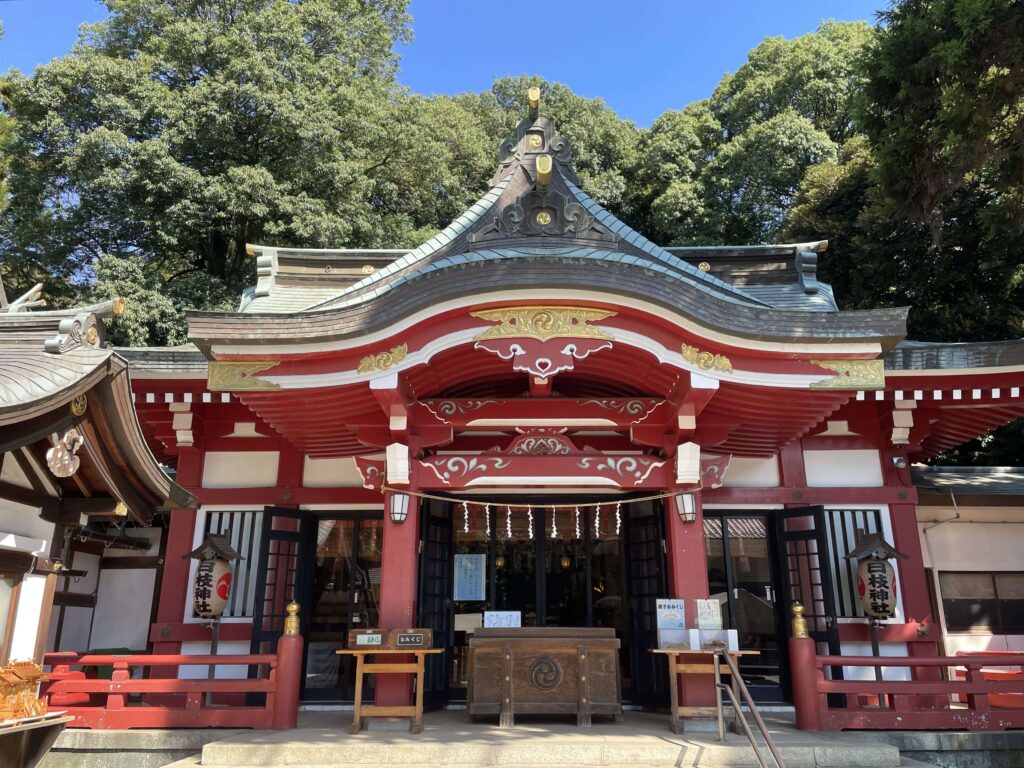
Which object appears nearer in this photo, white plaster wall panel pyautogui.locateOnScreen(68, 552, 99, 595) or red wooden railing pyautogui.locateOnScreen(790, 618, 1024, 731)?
red wooden railing pyautogui.locateOnScreen(790, 618, 1024, 731)

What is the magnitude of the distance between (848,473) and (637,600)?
2.99 meters

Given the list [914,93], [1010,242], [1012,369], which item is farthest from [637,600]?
[1010,242]

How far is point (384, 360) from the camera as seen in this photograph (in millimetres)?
6816

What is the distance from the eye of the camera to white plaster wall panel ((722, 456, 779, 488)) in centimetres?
859

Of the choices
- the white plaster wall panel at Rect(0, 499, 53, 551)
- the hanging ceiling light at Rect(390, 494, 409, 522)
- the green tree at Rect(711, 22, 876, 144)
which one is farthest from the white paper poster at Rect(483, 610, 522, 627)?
the green tree at Rect(711, 22, 876, 144)

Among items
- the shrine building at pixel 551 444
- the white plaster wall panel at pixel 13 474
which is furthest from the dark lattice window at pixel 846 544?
the white plaster wall panel at pixel 13 474

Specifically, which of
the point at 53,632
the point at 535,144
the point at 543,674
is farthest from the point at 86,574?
the point at 535,144

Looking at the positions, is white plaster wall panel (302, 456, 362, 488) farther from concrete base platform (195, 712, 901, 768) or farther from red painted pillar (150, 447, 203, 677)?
concrete base platform (195, 712, 901, 768)

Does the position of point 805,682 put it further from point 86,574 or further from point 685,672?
point 86,574

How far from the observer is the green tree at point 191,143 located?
18.2 metres

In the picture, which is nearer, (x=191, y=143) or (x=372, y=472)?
(x=372, y=472)

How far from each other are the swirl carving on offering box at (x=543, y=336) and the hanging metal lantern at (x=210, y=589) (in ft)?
12.8

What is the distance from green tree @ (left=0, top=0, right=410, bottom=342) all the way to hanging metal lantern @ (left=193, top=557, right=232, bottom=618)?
1208cm

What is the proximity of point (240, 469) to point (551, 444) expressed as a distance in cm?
399
